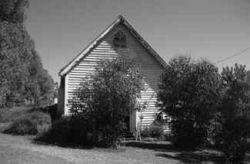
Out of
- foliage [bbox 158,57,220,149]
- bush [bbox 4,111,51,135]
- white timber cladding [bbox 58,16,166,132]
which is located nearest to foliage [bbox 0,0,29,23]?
white timber cladding [bbox 58,16,166,132]

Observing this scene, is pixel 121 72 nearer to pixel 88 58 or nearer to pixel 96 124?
pixel 96 124

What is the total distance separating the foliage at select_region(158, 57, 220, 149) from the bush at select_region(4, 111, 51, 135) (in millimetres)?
8095

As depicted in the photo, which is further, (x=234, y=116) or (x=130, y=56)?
(x=130, y=56)

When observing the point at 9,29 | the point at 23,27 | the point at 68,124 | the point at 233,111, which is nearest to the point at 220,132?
the point at 233,111

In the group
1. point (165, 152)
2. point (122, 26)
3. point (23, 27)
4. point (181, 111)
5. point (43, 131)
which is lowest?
point (165, 152)

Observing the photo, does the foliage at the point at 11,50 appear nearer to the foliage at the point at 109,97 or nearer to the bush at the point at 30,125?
the bush at the point at 30,125

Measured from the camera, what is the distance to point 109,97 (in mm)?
13836

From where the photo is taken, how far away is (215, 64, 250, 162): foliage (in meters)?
14.0

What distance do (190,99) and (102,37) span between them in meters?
7.78

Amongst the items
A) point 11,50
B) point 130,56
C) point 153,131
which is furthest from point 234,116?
point 11,50

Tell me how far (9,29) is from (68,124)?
1325 cm

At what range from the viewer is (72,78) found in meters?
18.0

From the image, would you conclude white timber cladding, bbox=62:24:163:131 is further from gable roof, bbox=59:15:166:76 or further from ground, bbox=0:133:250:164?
ground, bbox=0:133:250:164

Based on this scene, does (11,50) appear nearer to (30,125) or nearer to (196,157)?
(30,125)
